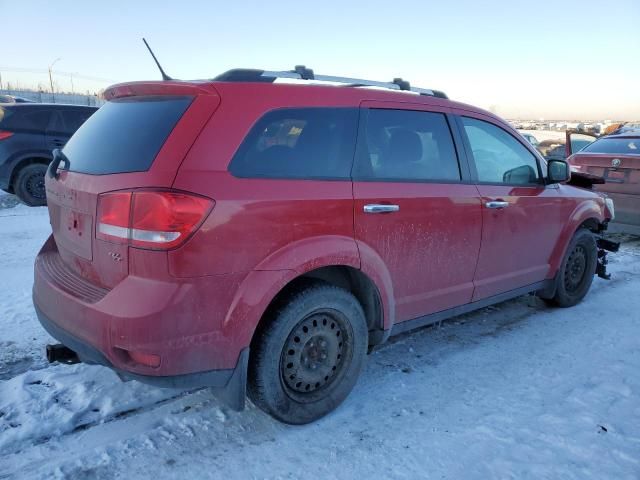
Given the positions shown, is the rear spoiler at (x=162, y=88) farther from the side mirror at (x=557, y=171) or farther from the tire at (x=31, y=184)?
the tire at (x=31, y=184)

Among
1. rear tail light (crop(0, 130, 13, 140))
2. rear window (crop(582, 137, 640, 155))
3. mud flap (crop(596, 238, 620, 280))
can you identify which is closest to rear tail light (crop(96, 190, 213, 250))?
mud flap (crop(596, 238, 620, 280))

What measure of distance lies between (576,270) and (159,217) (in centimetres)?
427

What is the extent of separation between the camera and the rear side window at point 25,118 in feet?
28.0

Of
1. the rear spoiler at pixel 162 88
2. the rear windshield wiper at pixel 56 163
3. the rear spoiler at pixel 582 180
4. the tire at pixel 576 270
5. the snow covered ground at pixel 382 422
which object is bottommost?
the snow covered ground at pixel 382 422

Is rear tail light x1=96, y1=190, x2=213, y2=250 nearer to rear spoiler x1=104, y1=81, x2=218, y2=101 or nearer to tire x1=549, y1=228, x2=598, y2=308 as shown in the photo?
rear spoiler x1=104, y1=81, x2=218, y2=101

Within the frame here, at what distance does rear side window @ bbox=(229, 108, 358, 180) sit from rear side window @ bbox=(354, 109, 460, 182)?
0.12 metres

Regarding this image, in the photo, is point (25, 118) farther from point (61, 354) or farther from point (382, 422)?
point (382, 422)

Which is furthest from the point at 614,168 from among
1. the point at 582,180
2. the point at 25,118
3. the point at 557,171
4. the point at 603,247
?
the point at 25,118

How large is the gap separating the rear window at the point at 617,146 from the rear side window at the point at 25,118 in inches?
366

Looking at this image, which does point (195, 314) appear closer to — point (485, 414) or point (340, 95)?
point (340, 95)

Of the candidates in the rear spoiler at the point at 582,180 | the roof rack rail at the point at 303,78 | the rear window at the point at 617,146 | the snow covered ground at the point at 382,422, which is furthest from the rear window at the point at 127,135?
the rear window at the point at 617,146

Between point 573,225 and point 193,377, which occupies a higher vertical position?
point 573,225

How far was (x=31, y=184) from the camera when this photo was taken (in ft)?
28.8

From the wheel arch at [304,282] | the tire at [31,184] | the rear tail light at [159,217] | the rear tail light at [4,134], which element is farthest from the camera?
the tire at [31,184]
